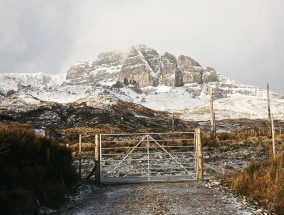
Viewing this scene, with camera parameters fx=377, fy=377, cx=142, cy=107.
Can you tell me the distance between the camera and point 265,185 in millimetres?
11359

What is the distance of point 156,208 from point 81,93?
17069cm

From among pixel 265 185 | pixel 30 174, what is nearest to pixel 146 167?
pixel 30 174

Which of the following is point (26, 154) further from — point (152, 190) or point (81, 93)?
point (81, 93)

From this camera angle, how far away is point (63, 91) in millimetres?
180625

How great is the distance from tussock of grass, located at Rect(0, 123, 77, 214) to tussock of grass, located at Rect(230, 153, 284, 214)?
598cm

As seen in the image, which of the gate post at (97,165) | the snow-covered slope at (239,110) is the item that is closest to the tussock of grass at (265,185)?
the gate post at (97,165)

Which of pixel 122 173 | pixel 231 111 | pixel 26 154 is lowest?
pixel 122 173

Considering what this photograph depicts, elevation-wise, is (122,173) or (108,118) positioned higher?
(108,118)

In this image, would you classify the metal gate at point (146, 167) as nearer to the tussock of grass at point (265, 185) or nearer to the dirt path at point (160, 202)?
the dirt path at point (160, 202)

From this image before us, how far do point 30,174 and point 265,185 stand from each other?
7191 mm

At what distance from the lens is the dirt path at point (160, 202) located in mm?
10664

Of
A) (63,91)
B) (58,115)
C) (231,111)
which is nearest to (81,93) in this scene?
(63,91)

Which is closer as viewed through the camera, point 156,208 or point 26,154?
point 156,208

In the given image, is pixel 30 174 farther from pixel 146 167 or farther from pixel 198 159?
pixel 146 167
